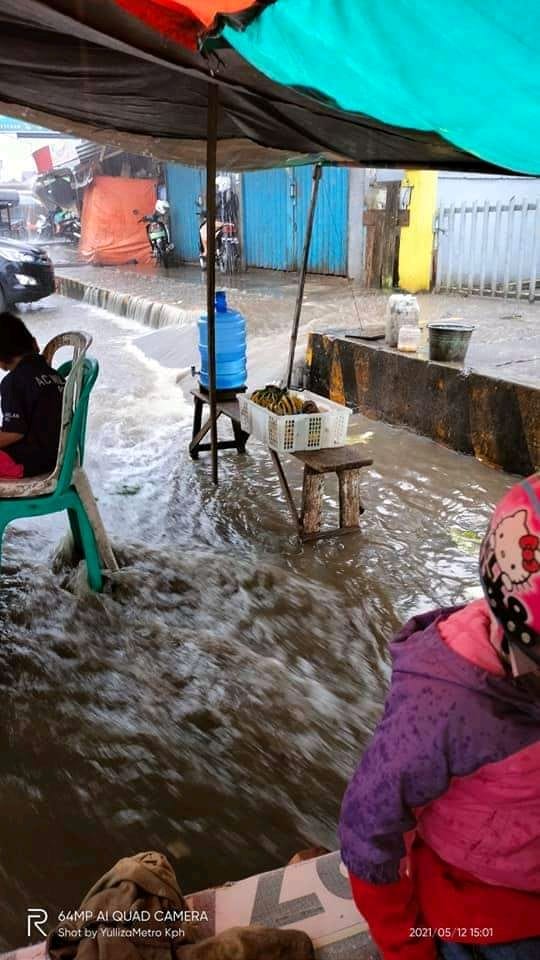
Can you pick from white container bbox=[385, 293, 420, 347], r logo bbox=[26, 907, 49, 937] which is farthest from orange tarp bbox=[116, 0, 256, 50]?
white container bbox=[385, 293, 420, 347]

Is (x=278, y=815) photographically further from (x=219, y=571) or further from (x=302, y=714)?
(x=219, y=571)

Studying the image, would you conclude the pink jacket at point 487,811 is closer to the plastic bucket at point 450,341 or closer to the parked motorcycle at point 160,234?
the plastic bucket at point 450,341

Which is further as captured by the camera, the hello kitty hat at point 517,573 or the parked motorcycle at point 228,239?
the parked motorcycle at point 228,239

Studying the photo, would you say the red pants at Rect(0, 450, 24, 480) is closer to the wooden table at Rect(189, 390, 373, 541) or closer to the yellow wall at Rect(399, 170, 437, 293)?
the wooden table at Rect(189, 390, 373, 541)

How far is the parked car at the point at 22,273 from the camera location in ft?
43.8

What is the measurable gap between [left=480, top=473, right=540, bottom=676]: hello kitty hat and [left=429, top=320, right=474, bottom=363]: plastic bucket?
Answer: 576 cm

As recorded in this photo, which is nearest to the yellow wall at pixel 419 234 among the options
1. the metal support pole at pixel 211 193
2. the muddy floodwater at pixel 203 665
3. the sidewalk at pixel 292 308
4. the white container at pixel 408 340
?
the sidewalk at pixel 292 308

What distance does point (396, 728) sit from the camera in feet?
3.84

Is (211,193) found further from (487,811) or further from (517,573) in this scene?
(487,811)

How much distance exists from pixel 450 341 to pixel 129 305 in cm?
904

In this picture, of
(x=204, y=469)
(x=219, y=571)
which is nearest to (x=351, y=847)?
(x=219, y=571)

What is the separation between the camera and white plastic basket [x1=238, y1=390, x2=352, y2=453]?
4.51m

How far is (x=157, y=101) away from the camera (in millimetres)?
4316

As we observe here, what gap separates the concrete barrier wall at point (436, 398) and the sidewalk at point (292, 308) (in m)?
0.23
